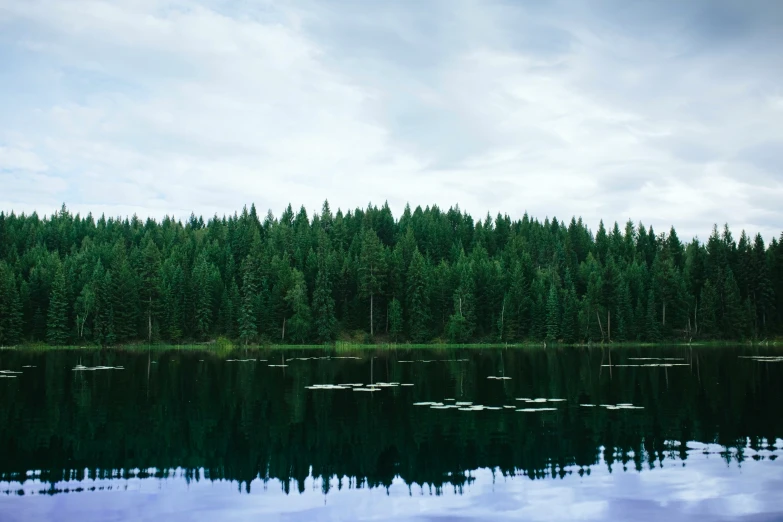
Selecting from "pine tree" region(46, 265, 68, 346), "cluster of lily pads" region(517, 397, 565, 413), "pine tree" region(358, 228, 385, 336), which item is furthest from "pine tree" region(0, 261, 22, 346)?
"cluster of lily pads" region(517, 397, 565, 413)

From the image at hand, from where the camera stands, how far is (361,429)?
2645cm

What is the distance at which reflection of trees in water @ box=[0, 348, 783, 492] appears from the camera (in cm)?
2039

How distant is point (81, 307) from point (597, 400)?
110885 millimetres

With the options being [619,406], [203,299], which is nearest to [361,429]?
[619,406]

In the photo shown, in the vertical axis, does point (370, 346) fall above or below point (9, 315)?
below

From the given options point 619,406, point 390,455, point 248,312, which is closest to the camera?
point 390,455

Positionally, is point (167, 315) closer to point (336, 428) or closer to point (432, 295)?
point (432, 295)

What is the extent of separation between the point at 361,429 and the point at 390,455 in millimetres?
4614

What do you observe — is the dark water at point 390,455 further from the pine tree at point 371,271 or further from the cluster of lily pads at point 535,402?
the pine tree at point 371,271

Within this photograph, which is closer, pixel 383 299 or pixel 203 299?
pixel 203 299

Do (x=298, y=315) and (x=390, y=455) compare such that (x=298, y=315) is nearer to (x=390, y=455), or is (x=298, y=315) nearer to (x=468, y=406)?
(x=468, y=406)

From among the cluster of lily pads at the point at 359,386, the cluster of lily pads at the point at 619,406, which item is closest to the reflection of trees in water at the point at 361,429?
the cluster of lily pads at the point at 619,406

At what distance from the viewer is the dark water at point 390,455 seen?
53.9ft

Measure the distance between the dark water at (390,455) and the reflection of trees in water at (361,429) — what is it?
110 mm
